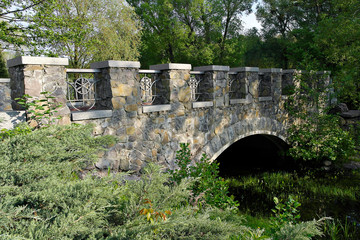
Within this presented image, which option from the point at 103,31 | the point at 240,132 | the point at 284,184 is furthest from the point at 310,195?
the point at 103,31

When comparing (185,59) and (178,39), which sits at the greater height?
(178,39)

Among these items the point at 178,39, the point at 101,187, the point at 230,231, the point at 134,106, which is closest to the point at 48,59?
the point at 134,106

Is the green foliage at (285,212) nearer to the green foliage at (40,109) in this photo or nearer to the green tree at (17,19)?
the green foliage at (40,109)

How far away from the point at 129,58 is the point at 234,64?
932 centimetres

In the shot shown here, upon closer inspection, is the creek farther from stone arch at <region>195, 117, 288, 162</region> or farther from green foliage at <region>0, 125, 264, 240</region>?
green foliage at <region>0, 125, 264, 240</region>

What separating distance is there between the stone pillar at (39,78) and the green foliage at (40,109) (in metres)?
0.08

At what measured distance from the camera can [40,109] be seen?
394 cm

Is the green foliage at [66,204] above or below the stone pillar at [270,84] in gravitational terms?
below

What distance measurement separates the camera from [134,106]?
17.3 feet

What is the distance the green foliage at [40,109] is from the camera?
153 inches

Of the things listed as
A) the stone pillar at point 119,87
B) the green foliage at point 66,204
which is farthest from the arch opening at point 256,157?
the green foliage at point 66,204

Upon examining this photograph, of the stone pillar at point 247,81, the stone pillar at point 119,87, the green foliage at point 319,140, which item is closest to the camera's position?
the stone pillar at point 119,87

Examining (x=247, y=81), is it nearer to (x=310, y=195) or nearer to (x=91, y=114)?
(x=310, y=195)

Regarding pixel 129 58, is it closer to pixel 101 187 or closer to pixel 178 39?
pixel 178 39
